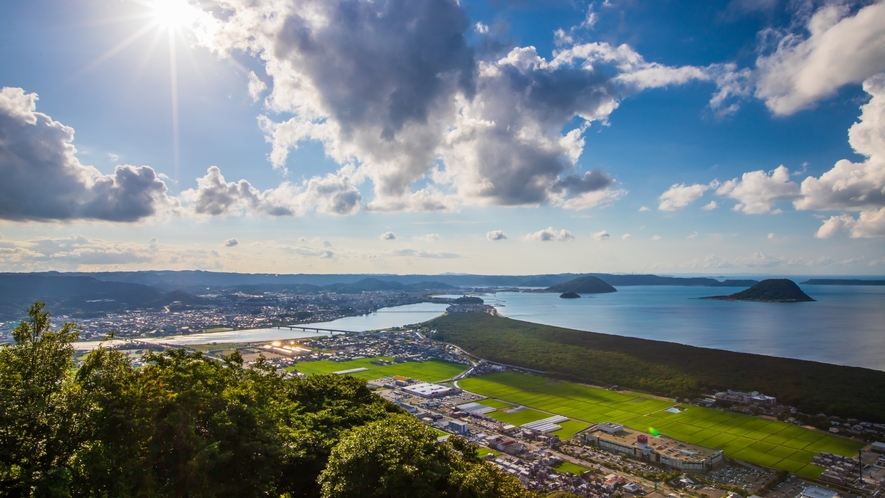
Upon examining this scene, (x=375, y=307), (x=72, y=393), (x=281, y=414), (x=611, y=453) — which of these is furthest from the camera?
(x=375, y=307)

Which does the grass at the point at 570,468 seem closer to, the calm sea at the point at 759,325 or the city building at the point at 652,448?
the city building at the point at 652,448

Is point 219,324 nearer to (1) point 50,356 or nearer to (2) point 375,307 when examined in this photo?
(2) point 375,307

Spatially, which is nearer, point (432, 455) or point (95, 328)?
point (432, 455)

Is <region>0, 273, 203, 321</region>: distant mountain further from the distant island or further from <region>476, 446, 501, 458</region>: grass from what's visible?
the distant island

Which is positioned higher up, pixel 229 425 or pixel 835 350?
pixel 229 425

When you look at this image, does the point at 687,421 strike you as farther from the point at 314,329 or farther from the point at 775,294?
the point at 775,294

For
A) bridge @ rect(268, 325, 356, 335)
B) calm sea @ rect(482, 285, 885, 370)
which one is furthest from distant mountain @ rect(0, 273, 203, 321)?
calm sea @ rect(482, 285, 885, 370)

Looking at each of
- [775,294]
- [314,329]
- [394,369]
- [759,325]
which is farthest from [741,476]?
[775,294]

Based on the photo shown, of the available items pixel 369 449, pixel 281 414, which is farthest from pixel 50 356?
pixel 369 449

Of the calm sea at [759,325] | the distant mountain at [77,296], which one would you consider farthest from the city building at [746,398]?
the distant mountain at [77,296]
